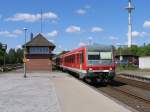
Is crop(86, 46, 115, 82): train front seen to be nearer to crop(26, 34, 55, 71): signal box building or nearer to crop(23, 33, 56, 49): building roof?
crop(26, 34, 55, 71): signal box building

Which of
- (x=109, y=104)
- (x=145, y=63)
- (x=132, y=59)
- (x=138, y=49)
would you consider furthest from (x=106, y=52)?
(x=138, y=49)

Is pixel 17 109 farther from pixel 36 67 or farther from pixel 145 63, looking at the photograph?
pixel 145 63

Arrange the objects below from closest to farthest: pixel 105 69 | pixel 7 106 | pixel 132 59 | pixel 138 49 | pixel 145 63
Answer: pixel 7 106 → pixel 105 69 → pixel 145 63 → pixel 132 59 → pixel 138 49

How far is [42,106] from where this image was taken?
15375 mm

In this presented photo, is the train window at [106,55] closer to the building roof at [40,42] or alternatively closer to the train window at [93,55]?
the train window at [93,55]

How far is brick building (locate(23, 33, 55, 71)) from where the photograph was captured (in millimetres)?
69875

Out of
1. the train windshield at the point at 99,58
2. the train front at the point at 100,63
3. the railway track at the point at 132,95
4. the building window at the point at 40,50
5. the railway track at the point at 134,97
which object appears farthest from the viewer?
the building window at the point at 40,50

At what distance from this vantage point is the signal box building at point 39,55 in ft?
229

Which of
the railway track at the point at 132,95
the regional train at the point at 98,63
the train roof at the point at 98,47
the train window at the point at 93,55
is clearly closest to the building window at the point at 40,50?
the railway track at the point at 132,95

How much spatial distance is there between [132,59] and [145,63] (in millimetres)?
32124

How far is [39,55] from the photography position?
7031 centimetres

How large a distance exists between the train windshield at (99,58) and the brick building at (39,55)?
38.3 metres

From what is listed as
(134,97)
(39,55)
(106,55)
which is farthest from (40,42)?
(134,97)

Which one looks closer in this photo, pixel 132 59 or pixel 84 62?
pixel 84 62
